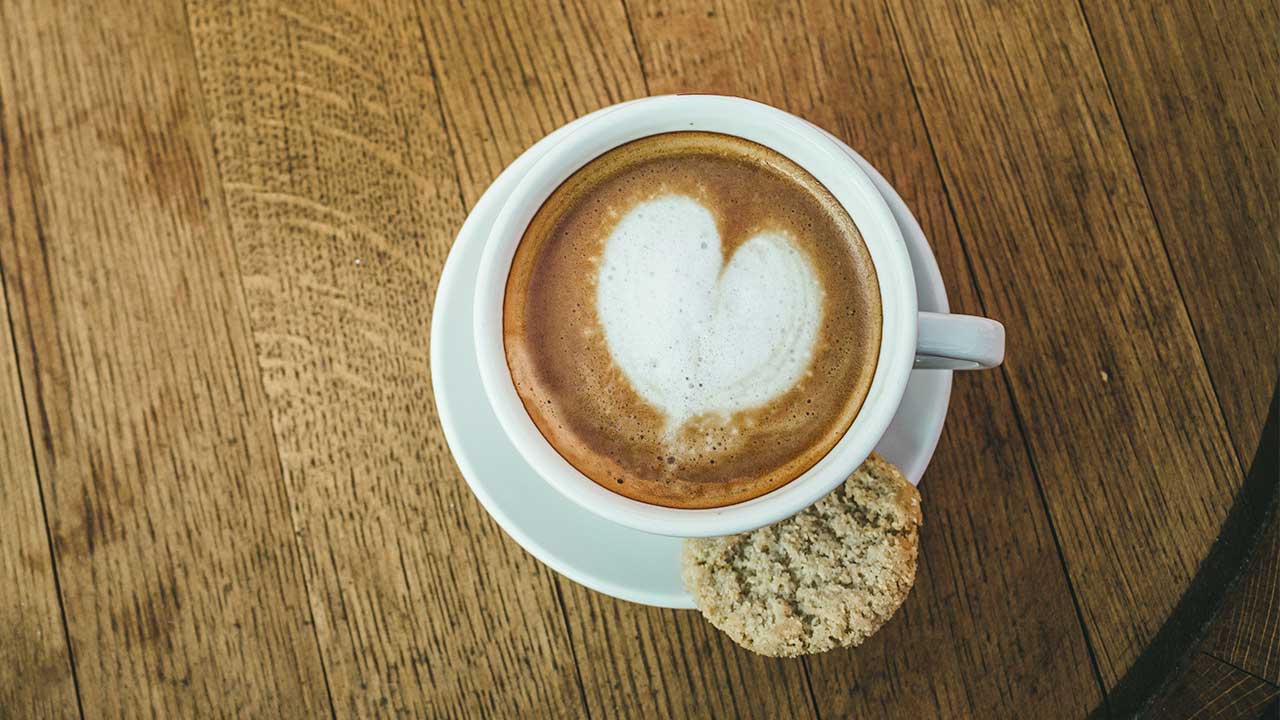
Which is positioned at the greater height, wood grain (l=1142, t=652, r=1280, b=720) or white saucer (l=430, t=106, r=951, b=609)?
white saucer (l=430, t=106, r=951, b=609)

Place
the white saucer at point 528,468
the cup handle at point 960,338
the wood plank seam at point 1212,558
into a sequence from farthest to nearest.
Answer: the wood plank seam at point 1212,558, the white saucer at point 528,468, the cup handle at point 960,338

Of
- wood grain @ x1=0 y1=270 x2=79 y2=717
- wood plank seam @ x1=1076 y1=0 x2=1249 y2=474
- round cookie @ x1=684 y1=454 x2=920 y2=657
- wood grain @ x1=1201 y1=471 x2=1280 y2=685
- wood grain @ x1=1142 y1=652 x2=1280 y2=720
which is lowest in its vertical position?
wood grain @ x1=0 y1=270 x2=79 y2=717

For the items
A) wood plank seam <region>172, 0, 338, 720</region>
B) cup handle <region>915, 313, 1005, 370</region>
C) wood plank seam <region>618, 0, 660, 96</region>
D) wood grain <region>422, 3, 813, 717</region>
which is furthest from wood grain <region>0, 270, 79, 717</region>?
cup handle <region>915, 313, 1005, 370</region>

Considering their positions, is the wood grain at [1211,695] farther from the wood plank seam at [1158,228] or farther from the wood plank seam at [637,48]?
the wood plank seam at [637,48]

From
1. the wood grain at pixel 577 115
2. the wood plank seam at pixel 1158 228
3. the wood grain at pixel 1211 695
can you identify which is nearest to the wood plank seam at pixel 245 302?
the wood grain at pixel 577 115

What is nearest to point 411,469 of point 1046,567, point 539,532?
point 539,532

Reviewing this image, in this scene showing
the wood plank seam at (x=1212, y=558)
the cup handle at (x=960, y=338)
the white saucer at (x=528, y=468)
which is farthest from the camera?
the wood plank seam at (x=1212, y=558)

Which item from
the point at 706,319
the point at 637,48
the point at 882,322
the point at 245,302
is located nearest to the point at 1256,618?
the point at 882,322

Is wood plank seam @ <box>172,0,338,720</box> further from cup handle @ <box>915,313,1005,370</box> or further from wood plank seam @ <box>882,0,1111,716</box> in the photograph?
wood plank seam @ <box>882,0,1111,716</box>
